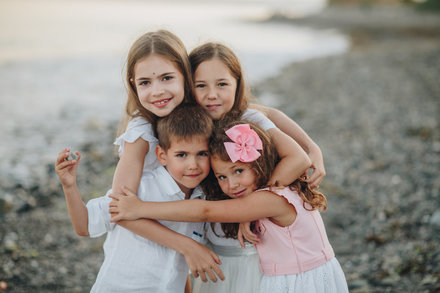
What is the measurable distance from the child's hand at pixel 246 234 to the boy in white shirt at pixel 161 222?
0.61ft

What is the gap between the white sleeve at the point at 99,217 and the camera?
97.0 inches

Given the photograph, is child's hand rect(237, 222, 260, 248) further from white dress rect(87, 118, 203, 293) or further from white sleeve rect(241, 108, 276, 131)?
white sleeve rect(241, 108, 276, 131)

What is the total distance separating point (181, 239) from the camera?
8.00ft

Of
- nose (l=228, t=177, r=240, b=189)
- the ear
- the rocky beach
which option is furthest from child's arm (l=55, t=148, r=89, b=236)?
the rocky beach

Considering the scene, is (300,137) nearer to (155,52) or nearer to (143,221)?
(155,52)

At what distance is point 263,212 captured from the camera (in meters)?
2.33

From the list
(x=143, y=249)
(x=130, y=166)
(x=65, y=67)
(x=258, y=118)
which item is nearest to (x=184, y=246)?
(x=143, y=249)

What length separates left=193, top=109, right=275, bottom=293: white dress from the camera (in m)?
2.54

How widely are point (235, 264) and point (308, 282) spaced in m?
0.49

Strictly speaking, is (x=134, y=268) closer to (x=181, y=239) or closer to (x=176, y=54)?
(x=181, y=239)

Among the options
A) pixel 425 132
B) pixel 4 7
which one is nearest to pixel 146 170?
pixel 425 132

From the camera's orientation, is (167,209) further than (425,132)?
No

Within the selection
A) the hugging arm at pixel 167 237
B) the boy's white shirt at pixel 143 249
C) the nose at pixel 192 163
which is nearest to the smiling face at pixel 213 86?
the boy's white shirt at pixel 143 249

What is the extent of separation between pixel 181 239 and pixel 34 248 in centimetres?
252
